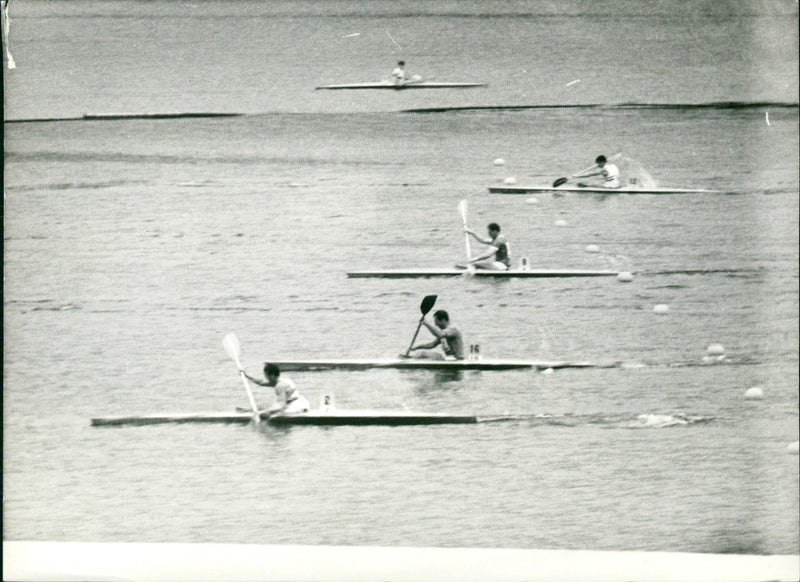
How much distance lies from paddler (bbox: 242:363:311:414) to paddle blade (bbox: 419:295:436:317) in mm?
792

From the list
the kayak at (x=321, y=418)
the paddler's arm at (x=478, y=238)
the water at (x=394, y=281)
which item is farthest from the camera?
the paddler's arm at (x=478, y=238)

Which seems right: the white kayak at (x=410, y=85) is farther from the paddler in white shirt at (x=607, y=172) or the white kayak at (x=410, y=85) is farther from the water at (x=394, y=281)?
the paddler in white shirt at (x=607, y=172)

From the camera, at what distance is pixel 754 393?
594 cm

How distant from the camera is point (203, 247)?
620 cm

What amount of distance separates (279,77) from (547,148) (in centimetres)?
154

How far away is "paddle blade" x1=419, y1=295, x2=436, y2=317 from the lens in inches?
244

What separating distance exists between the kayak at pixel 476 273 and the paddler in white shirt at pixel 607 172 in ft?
1.60

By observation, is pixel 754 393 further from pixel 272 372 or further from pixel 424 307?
pixel 272 372

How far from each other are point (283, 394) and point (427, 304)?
0.91m

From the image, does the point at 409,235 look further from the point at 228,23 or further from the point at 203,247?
the point at 228,23

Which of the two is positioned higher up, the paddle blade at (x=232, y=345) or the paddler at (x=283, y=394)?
the paddle blade at (x=232, y=345)

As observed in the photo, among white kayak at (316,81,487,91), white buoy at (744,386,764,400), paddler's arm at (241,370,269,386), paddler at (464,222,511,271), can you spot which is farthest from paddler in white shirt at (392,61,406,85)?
white buoy at (744,386,764,400)

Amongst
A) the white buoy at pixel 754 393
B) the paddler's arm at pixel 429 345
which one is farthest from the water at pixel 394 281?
the paddler's arm at pixel 429 345

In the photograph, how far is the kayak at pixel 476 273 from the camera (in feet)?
20.5
